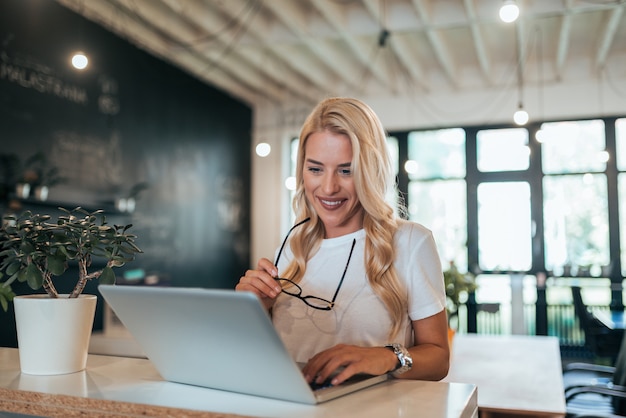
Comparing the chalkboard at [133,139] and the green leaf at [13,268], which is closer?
the green leaf at [13,268]

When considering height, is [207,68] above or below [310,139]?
above

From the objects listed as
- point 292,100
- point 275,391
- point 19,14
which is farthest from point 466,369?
point 292,100

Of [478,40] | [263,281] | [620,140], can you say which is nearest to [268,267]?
[263,281]

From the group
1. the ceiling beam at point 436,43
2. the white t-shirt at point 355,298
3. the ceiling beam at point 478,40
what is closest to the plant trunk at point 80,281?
the white t-shirt at point 355,298

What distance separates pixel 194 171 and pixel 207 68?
53.7 inches

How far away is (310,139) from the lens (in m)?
1.48

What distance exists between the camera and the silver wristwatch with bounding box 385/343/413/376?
119 centimetres

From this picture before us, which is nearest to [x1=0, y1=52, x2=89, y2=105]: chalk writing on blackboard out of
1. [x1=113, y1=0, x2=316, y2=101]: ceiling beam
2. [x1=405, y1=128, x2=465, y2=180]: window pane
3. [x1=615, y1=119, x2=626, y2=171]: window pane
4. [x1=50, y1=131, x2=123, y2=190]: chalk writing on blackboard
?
[x1=50, y1=131, x2=123, y2=190]: chalk writing on blackboard

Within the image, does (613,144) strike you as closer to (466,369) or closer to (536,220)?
(536,220)

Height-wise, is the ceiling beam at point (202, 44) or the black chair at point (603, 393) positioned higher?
the ceiling beam at point (202, 44)

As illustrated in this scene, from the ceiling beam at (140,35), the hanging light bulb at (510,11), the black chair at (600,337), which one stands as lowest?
the black chair at (600,337)

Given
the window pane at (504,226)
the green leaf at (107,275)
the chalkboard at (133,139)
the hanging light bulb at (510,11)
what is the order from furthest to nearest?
1. the window pane at (504,226)
2. the chalkboard at (133,139)
3. the hanging light bulb at (510,11)
4. the green leaf at (107,275)

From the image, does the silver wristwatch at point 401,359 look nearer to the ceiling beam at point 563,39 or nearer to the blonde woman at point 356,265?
the blonde woman at point 356,265

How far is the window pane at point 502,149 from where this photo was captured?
28.6ft
